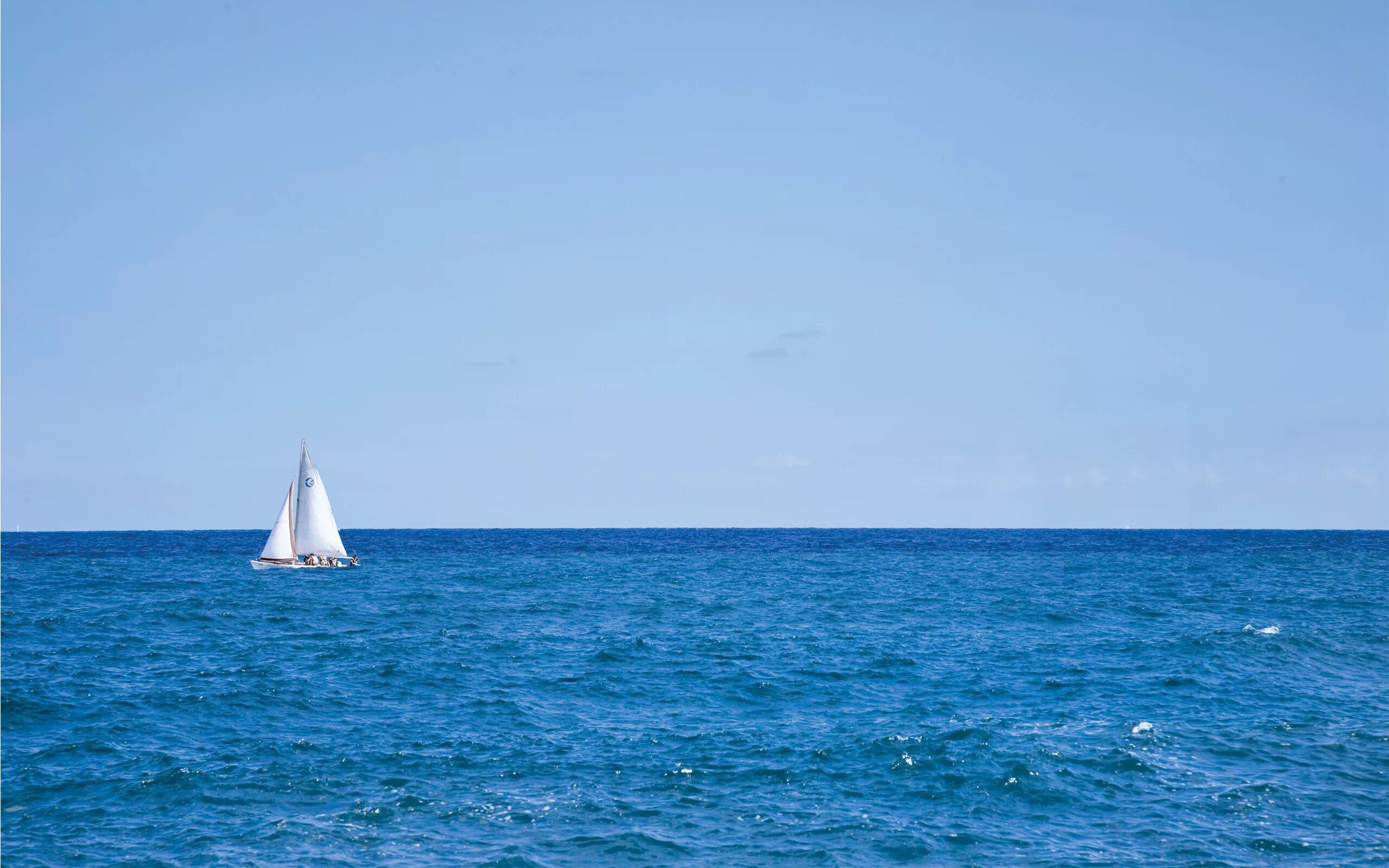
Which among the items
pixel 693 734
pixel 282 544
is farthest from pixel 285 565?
pixel 693 734

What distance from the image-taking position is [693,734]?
33.5m

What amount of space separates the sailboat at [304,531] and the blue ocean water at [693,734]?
2097 centimetres

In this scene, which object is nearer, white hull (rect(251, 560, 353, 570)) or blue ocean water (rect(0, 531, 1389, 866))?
blue ocean water (rect(0, 531, 1389, 866))

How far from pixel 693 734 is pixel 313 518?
66969 millimetres

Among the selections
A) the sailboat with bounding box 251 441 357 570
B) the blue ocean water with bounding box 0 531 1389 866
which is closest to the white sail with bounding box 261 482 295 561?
the sailboat with bounding box 251 441 357 570

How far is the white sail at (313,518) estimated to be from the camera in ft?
290

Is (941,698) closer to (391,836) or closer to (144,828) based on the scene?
(391,836)

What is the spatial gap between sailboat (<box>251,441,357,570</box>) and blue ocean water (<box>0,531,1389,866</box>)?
20975 mm

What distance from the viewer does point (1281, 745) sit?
107 ft

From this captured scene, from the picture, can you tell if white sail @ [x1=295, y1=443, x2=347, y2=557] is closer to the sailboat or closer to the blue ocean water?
the sailboat

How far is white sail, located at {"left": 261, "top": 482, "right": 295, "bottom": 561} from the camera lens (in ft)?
306

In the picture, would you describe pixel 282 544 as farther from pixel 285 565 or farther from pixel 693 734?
pixel 693 734

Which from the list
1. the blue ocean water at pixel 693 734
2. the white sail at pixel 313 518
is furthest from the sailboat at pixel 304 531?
the blue ocean water at pixel 693 734

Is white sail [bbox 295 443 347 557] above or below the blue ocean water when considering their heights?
above
